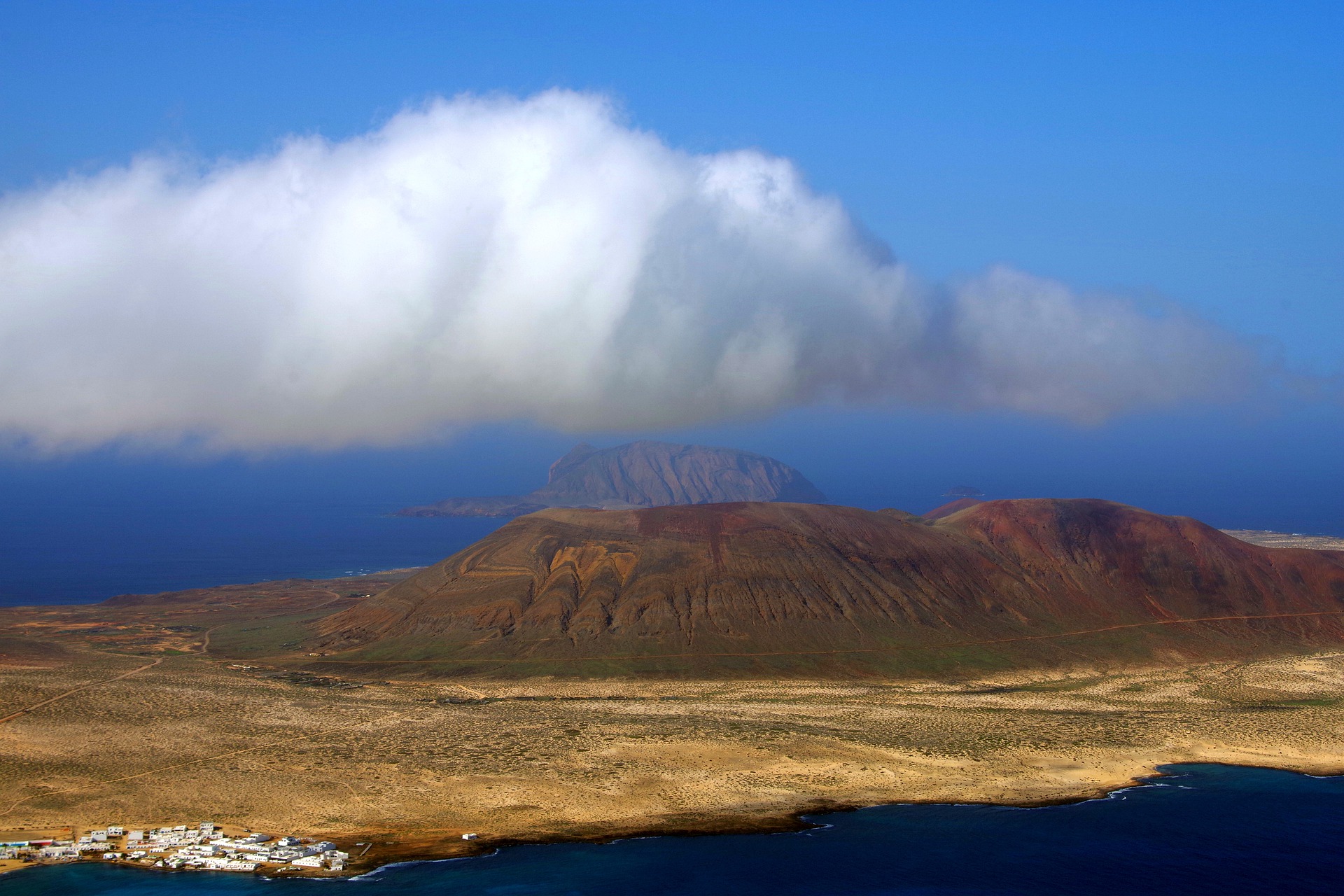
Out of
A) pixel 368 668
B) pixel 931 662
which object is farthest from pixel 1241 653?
pixel 368 668

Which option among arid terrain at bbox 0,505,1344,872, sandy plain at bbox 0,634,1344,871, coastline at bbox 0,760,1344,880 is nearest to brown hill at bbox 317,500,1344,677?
arid terrain at bbox 0,505,1344,872

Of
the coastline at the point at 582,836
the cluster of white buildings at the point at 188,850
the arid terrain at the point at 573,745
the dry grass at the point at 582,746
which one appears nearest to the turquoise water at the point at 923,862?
the coastline at the point at 582,836

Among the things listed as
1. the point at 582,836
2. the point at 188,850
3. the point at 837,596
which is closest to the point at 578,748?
the point at 582,836

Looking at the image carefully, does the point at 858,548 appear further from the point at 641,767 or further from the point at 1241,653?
the point at 641,767

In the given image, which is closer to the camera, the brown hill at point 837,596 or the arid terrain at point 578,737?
the arid terrain at point 578,737

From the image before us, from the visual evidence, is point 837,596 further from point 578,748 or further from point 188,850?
point 188,850

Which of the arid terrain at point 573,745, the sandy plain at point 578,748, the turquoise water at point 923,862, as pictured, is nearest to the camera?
the turquoise water at point 923,862

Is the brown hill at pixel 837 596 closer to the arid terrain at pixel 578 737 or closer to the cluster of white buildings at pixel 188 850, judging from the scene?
the arid terrain at pixel 578 737
